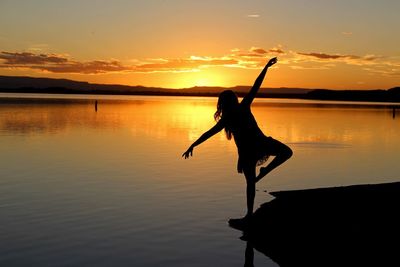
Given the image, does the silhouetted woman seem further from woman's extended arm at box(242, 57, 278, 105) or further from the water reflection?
the water reflection

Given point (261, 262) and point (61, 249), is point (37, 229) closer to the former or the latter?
point (61, 249)

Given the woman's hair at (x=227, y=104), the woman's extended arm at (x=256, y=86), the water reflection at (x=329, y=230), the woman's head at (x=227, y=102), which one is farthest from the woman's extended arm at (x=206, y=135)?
the water reflection at (x=329, y=230)

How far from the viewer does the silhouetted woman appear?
37.3ft

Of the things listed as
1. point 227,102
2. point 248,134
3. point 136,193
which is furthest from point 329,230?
point 136,193

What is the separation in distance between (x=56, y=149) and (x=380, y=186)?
25125mm

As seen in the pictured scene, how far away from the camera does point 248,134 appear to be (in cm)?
1174

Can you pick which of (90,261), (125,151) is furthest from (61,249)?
(125,151)

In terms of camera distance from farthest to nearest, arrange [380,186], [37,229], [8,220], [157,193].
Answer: [157,193], [380,186], [8,220], [37,229]

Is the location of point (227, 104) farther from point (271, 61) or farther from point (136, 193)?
point (136, 193)

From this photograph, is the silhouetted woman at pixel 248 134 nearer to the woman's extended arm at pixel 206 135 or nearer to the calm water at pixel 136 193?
the woman's extended arm at pixel 206 135

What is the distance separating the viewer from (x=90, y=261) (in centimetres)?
1158

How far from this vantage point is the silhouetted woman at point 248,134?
11383 mm

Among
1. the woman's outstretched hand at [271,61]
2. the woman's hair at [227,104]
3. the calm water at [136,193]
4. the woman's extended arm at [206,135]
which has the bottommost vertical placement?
the calm water at [136,193]

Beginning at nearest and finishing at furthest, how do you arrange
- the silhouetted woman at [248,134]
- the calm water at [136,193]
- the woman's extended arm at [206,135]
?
the woman's extended arm at [206,135] < the silhouetted woman at [248,134] < the calm water at [136,193]
